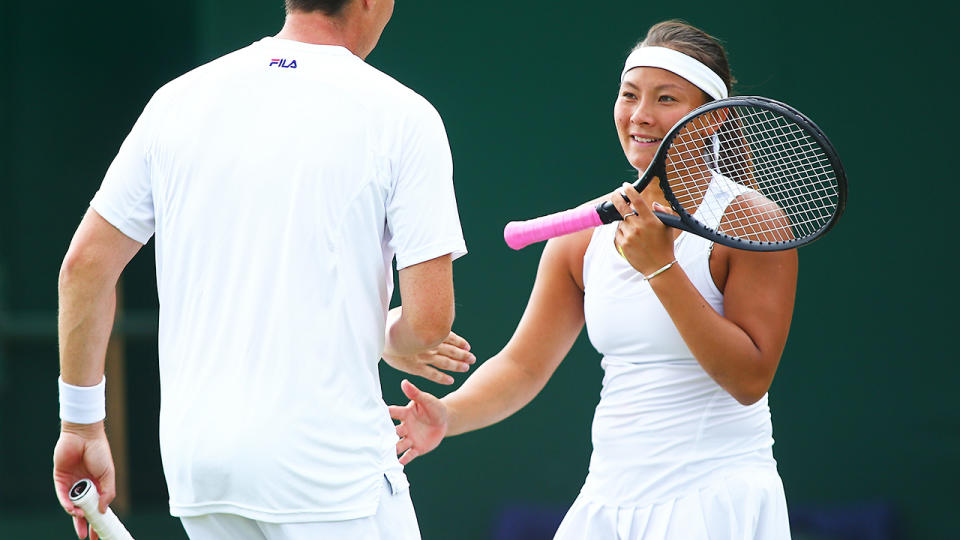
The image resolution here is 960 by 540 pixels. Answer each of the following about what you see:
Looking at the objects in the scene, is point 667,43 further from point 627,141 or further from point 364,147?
point 364,147

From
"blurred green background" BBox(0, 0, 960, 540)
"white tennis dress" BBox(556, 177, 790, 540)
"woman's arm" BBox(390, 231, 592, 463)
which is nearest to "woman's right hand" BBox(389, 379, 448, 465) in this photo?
"woman's arm" BBox(390, 231, 592, 463)

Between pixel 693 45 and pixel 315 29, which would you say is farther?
pixel 693 45

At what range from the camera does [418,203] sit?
1772mm

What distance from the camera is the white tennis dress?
2074 mm

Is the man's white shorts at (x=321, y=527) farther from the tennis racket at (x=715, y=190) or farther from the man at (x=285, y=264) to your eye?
the tennis racket at (x=715, y=190)

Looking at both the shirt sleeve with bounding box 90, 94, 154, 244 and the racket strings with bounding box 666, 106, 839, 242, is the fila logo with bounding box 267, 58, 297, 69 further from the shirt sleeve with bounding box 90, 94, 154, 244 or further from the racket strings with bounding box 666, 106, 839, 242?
the racket strings with bounding box 666, 106, 839, 242

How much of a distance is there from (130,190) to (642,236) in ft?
2.90

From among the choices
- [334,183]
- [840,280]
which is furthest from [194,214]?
[840,280]

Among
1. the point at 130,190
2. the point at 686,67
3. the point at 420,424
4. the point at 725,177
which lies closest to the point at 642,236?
the point at 725,177

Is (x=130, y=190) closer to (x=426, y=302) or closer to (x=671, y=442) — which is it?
(x=426, y=302)

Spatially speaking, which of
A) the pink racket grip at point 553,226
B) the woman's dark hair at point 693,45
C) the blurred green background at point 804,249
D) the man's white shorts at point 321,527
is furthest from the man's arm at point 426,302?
the blurred green background at point 804,249

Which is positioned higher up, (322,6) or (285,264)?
(322,6)

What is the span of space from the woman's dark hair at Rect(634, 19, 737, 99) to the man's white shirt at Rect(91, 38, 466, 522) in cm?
64

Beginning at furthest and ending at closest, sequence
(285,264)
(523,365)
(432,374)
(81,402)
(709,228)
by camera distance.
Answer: (523,365) → (432,374) → (709,228) → (81,402) → (285,264)
